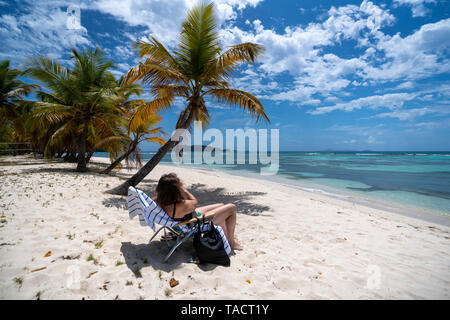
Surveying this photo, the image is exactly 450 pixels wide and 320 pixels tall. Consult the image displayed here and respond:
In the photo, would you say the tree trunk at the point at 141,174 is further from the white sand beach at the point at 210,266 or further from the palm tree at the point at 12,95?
the palm tree at the point at 12,95

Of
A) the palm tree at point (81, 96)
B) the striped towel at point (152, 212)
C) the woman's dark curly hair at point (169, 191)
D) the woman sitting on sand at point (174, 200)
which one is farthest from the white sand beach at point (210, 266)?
the palm tree at point (81, 96)

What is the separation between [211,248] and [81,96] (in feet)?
33.6

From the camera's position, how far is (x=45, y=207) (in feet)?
12.8

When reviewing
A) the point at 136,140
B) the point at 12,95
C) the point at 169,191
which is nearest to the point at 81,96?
the point at 136,140

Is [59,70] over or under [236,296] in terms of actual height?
over

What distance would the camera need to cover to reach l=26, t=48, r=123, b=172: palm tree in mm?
8891

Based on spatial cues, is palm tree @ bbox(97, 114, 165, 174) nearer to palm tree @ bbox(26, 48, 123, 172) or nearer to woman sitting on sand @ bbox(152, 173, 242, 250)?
palm tree @ bbox(26, 48, 123, 172)

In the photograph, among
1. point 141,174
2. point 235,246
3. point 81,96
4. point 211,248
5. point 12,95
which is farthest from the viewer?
point 12,95

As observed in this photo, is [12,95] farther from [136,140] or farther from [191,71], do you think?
[191,71]

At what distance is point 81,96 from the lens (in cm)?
930

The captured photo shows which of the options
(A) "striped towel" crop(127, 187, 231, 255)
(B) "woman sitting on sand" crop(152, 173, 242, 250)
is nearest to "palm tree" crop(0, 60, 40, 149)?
(A) "striped towel" crop(127, 187, 231, 255)
